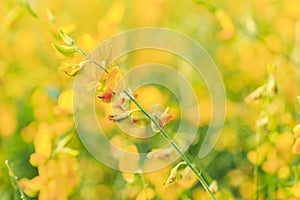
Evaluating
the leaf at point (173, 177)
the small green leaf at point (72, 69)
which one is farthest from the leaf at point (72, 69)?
the leaf at point (173, 177)

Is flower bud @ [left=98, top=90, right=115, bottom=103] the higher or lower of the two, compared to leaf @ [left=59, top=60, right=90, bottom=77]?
lower

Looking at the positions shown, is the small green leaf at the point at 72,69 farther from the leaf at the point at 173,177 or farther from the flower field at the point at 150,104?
the leaf at the point at 173,177

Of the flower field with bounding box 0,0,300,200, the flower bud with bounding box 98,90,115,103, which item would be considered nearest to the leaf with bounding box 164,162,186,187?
the flower field with bounding box 0,0,300,200

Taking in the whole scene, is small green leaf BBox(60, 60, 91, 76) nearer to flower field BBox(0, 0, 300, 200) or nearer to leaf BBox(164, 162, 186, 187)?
flower field BBox(0, 0, 300, 200)

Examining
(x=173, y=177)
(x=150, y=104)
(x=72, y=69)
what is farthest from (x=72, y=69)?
(x=150, y=104)

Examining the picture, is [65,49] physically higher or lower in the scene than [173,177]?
higher

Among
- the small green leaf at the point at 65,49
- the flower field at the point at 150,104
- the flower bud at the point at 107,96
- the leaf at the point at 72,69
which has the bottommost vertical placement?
the flower field at the point at 150,104

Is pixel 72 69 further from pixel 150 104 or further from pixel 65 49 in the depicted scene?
pixel 150 104

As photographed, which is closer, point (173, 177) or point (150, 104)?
point (173, 177)

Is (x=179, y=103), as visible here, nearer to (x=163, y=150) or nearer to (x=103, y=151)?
(x=103, y=151)

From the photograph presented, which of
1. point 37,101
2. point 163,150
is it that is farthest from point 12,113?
point 163,150

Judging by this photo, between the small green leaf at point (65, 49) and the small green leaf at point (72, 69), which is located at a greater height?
the small green leaf at point (65, 49)

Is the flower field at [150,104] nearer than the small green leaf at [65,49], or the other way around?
the small green leaf at [65,49]
